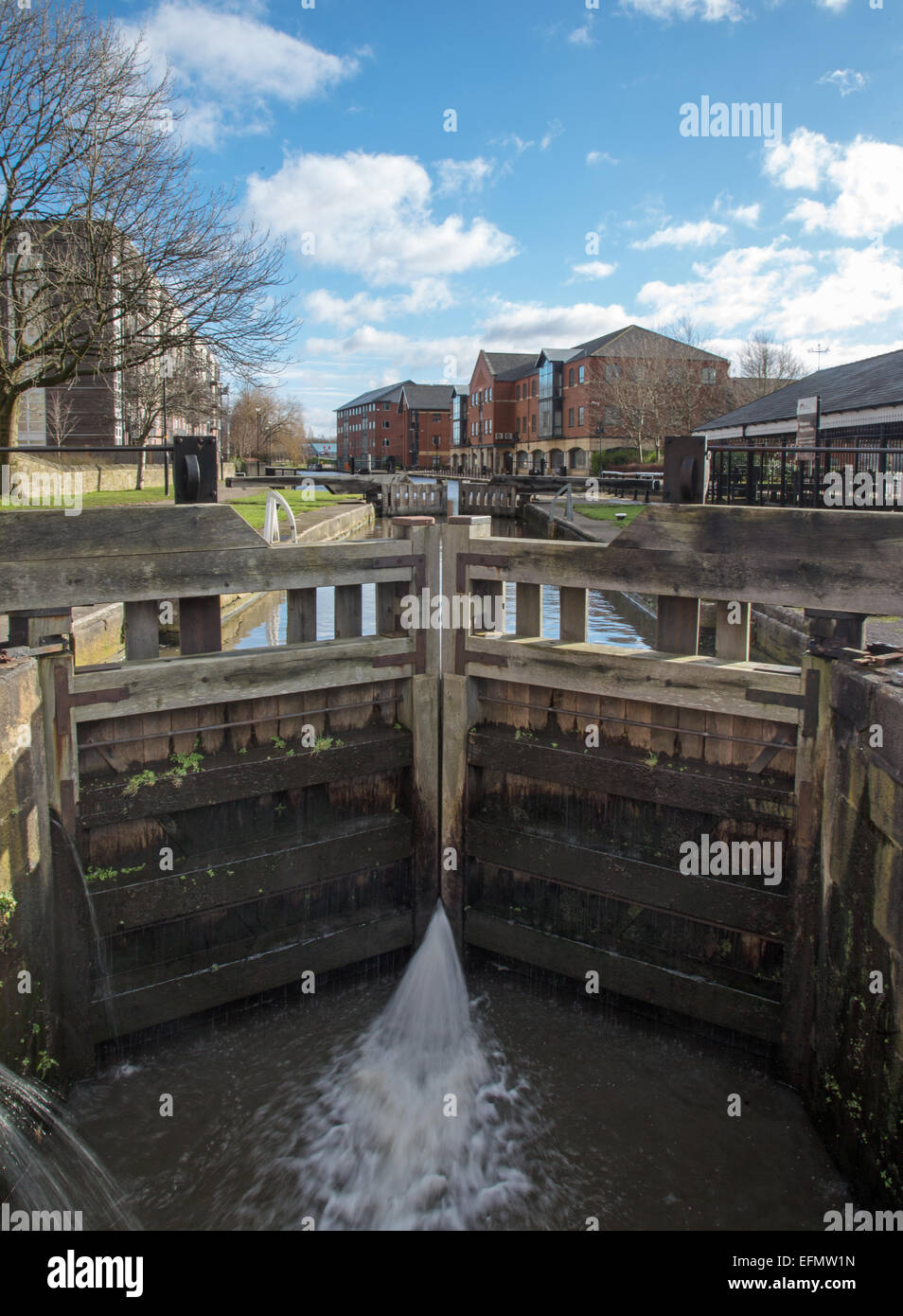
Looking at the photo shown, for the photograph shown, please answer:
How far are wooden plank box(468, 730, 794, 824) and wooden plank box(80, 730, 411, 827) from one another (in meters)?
0.72

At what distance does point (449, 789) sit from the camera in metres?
6.80

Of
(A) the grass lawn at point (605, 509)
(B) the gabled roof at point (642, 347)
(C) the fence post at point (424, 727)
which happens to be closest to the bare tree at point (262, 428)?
(B) the gabled roof at point (642, 347)

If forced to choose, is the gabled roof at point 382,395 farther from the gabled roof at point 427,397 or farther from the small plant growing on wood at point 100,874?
the small plant growing on wood at point 100,874

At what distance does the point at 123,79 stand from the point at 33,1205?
22.6 m

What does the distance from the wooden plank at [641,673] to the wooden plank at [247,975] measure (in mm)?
2161

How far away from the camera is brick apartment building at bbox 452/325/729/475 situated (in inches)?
2274

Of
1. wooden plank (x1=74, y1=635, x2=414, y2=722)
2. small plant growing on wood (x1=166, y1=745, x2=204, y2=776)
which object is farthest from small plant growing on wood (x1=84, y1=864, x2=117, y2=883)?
wooden plank (x1=74, y1=635, x2=414, y2=722)

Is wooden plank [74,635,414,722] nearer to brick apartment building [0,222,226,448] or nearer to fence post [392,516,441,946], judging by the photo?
fence post [392,516,441,946]

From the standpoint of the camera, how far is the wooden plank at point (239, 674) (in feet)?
18.0

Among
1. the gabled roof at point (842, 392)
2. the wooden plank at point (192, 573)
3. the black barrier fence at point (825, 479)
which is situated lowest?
the wooden plank at point (192, 573)

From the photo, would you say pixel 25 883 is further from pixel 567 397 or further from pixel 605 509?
pixel 567 397

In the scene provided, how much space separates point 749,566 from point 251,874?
12.9 feet
